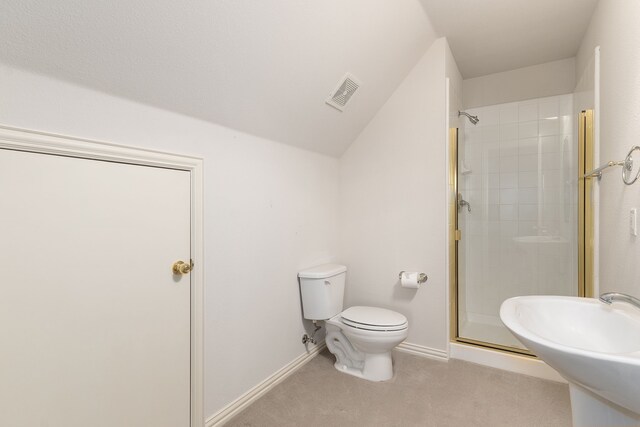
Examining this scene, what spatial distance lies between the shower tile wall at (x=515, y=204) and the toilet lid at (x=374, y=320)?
0.82 meters

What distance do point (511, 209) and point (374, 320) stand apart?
164 centimetres

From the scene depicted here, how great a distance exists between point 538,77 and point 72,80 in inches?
134

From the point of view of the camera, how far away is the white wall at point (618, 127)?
131cm

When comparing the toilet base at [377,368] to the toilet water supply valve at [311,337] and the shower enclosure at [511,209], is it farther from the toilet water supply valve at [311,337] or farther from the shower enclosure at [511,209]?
the shower enclosure at [511,209]

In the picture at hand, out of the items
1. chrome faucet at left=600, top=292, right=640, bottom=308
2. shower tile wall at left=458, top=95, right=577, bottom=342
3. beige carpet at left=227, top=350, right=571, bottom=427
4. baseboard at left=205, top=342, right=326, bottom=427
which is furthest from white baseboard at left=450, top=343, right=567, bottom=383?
chrome faucet at left=600, top=292, right=640, bottom=308

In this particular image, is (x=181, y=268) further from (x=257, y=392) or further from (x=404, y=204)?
(x=404, y=204)

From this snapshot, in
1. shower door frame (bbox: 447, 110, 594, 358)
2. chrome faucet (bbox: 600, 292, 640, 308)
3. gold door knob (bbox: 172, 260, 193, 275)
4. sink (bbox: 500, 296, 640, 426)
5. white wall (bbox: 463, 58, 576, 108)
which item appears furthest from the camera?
white wall (bbox: 463, 58, 576, 108)

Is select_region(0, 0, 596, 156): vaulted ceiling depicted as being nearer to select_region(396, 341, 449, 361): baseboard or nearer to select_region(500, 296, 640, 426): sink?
select_region(500, 296, 640, 426): sink

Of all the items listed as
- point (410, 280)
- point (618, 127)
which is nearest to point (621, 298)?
point (618, 127)

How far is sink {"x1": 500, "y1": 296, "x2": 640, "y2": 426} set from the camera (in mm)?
726

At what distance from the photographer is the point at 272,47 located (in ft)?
4.91

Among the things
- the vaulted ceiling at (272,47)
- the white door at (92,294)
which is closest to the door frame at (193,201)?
the white door at (92,294)

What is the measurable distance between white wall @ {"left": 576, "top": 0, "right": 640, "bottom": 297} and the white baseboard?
0.67 meters

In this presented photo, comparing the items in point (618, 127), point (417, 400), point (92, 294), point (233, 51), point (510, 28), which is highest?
point (510, 28)
